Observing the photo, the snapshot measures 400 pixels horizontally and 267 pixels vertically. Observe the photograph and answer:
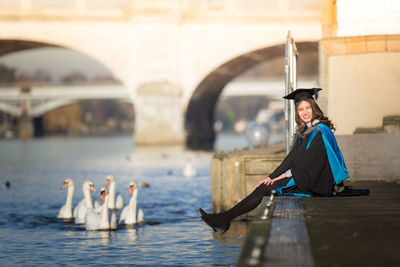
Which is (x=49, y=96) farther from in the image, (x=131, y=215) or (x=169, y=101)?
(x=131, y=215)

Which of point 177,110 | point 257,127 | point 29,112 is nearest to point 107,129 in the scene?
point 29,112

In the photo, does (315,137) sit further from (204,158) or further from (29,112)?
(29,112)

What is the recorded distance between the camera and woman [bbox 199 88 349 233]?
25.9 feet

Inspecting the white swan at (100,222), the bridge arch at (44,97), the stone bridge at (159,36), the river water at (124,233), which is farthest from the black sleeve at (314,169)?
the bridge arch at (44,97)

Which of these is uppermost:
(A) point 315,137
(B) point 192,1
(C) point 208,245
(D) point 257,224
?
(B) point 192,1

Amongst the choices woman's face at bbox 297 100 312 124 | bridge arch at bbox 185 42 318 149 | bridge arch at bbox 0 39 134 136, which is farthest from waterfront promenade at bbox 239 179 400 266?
bridge arch at bbox 0 39 134 136

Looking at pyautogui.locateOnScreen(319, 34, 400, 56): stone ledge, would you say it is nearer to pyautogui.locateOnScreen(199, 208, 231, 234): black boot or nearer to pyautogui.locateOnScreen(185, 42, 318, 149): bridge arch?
pyautogui.locateOnScreen(199, 208, 231, 234): black boot

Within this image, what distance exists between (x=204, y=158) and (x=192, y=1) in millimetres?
12271

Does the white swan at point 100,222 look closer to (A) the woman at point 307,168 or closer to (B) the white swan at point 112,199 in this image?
(B) the white swan at point 112,199

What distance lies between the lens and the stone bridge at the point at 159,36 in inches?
1682

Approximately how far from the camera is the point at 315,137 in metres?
7.92

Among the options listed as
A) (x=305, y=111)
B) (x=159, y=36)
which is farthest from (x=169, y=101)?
(x=305, y=111)

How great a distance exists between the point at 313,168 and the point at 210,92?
42.3m

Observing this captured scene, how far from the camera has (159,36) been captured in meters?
43.1
